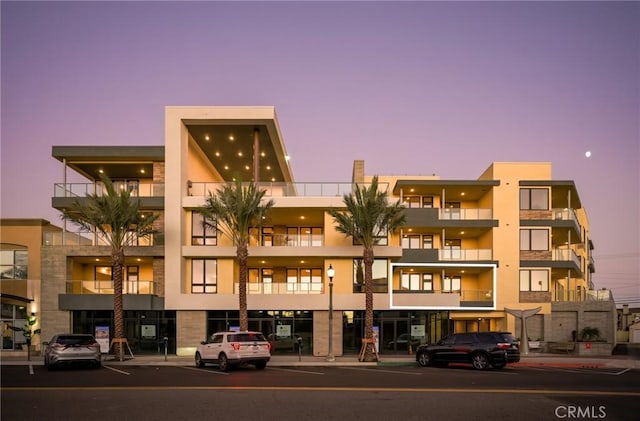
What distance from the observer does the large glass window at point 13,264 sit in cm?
3847

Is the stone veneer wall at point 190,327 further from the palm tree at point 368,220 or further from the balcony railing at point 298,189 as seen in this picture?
the palm tree at point 368,220

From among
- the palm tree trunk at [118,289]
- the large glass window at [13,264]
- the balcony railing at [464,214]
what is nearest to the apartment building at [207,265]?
the palm tree trunk at [118,289]

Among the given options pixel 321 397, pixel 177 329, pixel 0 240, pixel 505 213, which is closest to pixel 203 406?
pixel 321 397

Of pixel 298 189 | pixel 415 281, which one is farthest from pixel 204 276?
pixel 415 281

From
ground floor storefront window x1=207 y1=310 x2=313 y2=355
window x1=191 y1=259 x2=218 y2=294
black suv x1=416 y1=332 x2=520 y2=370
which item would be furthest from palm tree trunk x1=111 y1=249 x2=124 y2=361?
black suv x1=416 y1=332 x2=520 y2=370

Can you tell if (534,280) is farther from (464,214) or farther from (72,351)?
(72,351)

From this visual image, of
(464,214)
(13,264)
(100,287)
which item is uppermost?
(464,214)

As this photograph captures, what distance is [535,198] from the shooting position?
46.8 meters

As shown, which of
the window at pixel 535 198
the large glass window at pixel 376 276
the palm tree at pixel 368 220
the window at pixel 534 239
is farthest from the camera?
the window at pixel 535 198

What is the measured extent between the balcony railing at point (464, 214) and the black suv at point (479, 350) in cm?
1935

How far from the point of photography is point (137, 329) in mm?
35000

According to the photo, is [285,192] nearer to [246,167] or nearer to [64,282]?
[246,167]

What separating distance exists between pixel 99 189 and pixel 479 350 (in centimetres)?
2396

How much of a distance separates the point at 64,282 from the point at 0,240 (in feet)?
22.4
